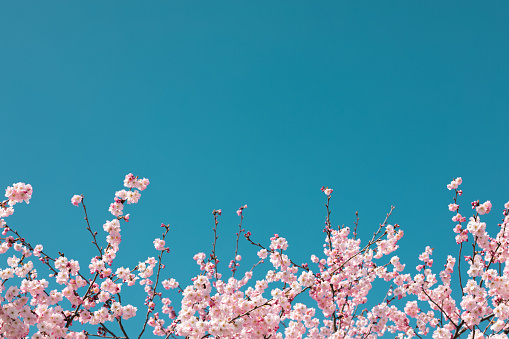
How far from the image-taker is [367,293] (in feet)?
32.6

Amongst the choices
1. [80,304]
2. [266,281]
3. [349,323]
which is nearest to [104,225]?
[80,304]

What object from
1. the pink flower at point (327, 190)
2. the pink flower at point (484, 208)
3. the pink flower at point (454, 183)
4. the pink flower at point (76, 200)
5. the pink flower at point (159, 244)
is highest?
the pink flower at point (327, 190)

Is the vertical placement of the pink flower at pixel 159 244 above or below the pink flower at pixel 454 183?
below

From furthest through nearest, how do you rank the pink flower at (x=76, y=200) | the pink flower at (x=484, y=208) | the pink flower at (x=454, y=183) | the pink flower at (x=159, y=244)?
the pink flower at (x=454, y=183), the pink flower at (x=159, y=244), the pink flower at (x=484, y=208), the pink flower at (x=76, y=200)

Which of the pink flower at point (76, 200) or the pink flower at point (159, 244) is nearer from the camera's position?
the pink flower at point (76, 200)

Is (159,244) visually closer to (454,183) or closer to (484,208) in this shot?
(454,183)

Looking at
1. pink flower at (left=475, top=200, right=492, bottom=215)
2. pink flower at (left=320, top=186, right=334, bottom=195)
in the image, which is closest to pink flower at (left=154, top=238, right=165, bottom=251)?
pink flower at (left=320, top=186, right=334, bottom=195)

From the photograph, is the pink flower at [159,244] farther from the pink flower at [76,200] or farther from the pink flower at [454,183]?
the pink flower at [454,183]

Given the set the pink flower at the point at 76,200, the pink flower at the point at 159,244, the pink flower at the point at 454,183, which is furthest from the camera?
the pink flower at the point at 454,183

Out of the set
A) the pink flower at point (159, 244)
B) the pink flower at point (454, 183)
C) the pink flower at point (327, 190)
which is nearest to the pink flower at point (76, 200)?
the pink flower at point (159, 244)

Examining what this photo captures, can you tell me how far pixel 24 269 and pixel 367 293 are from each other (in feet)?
24.1

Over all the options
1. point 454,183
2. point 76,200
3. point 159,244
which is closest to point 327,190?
point 454,183

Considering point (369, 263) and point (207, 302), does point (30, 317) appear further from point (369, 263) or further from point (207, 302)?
point (369, 263)

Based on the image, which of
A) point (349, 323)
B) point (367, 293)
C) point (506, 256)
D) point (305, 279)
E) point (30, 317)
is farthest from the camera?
point (367, 293)
